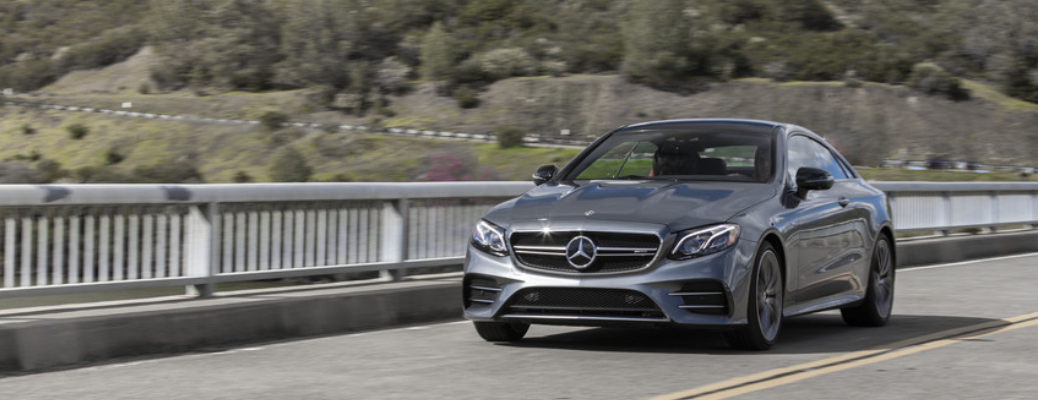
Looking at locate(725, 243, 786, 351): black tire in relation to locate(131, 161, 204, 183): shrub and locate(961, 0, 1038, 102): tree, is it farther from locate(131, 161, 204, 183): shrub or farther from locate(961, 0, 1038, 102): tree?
locate(961, 0, 1038, 102): tree

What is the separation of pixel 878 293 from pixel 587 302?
3338mm

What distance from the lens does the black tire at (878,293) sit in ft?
35.3

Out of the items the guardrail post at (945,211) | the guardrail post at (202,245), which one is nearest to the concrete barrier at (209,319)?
the guardrail post at (202,245)

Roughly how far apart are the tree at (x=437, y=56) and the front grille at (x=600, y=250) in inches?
3839

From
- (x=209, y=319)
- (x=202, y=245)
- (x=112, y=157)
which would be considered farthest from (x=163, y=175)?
(x=209, y=319)

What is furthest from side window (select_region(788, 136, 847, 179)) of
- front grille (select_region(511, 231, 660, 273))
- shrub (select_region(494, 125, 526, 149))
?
shrub (select_region(494, 125, 526, 149))

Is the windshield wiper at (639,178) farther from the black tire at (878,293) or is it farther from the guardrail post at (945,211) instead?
the guardrail post at (945,211)

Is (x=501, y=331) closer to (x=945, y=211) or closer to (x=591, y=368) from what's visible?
(x=591, y=368)

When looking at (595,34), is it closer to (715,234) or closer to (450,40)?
(450,40)

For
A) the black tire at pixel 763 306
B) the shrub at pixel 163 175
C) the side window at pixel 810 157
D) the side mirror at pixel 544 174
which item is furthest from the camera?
the shrub at pixel 163 175

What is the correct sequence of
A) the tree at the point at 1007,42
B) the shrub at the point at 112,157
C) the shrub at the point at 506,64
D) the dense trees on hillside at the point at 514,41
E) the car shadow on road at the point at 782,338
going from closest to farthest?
the car shadow on road at the point at 782,338 → the shrub at the point at 112,157 → the tree at the point at 1007,42 → the dense trees on hillside at the point at 514,41 → the shrub at the point at 506,64

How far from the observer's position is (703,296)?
8375mm

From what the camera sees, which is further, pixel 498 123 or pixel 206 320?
pixel 498 123

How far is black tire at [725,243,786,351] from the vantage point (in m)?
8.66
